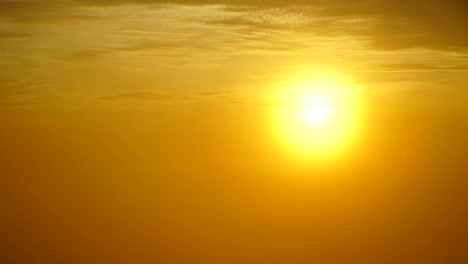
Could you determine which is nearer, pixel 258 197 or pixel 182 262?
pixel 182 262

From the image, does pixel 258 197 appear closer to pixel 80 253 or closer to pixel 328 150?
pixel 328 150

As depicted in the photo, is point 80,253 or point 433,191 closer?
point 80,253

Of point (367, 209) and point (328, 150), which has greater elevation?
point (328, 150)

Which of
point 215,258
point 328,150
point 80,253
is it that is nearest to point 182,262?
point 215,258

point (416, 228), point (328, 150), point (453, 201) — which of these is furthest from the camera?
point (328, 150)

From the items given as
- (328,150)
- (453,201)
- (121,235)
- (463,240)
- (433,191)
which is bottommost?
(463,240)

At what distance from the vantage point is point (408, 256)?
27.1 metres

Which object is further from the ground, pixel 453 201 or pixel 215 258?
pixel 453 201

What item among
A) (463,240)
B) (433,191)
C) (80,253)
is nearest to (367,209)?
(433,191)

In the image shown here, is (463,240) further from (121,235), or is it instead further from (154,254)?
(121,235)

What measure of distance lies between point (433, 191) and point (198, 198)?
9828mm

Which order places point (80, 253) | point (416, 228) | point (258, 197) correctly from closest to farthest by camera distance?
point (80, 253) < point (416, 228) < point (258, 197)

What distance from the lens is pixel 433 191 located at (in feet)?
120

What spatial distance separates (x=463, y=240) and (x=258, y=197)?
1153 centimetres
